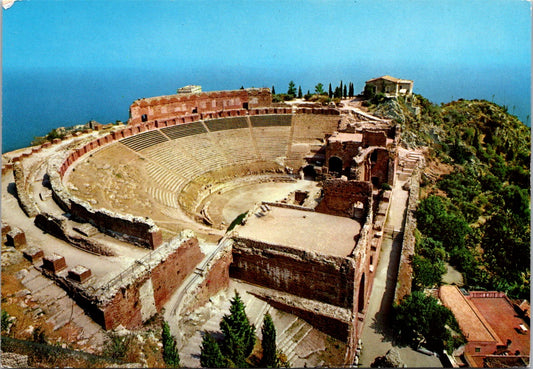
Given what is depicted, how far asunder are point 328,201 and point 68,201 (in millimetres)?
13842

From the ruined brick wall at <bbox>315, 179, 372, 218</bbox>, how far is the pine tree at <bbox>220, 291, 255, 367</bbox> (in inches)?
352

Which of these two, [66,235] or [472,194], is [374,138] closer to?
[472,194]

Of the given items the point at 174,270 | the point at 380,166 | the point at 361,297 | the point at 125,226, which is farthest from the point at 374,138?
the point at 174,270

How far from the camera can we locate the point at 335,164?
107 feet

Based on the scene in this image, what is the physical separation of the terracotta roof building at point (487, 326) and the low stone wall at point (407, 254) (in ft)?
7.65

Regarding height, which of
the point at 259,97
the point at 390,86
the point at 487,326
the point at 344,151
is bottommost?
the point at 487,326

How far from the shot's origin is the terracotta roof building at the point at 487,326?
1614cm

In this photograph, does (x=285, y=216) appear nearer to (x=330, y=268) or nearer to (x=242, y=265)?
(x=242, y=265)

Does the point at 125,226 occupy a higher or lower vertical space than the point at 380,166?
higher

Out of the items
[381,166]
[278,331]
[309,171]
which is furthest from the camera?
[309,171]

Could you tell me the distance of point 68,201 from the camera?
61.5 feet

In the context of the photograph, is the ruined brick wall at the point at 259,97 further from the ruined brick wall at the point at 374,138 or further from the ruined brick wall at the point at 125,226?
the ruined brick wall at the point at 125,226

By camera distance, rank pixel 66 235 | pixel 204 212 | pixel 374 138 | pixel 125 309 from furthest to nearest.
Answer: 1. pixel 374 138
2. pixel 204 212
3. pixel 66 235
4. pixel 125 309

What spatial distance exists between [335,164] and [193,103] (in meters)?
21.3
